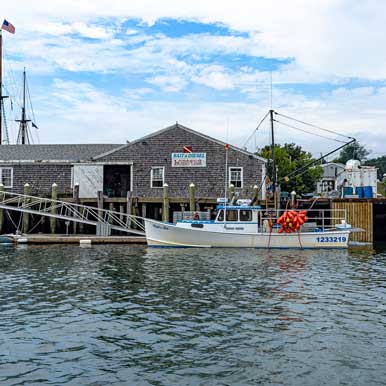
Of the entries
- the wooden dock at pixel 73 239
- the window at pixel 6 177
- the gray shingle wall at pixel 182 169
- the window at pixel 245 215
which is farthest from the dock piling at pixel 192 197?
the window at pixel 6 177

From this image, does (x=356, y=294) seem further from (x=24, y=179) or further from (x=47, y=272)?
(x=24, y=179)

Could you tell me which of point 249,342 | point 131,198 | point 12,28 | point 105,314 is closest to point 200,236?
point 131,198

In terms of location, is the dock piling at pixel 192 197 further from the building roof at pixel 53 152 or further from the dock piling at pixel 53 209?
the dock piling at pixel 53 209

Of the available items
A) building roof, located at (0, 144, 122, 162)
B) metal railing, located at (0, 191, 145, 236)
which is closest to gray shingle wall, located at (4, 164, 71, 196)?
building roof, located at (0, 144, 122, 162)

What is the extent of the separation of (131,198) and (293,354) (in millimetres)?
22935

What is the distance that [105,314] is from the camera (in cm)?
1327

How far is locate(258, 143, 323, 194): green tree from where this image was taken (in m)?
56.3

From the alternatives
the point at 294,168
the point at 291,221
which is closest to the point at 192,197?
the point at 291,221

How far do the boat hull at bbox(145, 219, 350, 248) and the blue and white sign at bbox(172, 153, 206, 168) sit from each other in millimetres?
6759

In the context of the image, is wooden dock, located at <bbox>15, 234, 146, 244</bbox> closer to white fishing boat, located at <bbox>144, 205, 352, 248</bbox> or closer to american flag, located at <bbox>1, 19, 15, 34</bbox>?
white fishing boat, located at <bbox>144, 205, 352, 248</bbox>

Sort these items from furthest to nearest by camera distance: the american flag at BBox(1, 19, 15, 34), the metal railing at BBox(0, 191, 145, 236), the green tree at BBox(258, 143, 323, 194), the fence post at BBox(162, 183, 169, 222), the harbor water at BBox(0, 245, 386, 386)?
the green tree at BBox(258, 143, 323, 194)
the american flag at BBox(1, 19, 15, 34)
the fence post at BBox(162, 183, 169, 222)
the metal railing at BBox(0, 191, 145, 236)
the harbor water at BBox(0, 245, 386, 386)

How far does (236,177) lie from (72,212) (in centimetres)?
1070

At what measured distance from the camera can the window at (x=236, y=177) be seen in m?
33.9

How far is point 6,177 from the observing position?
36000mm
